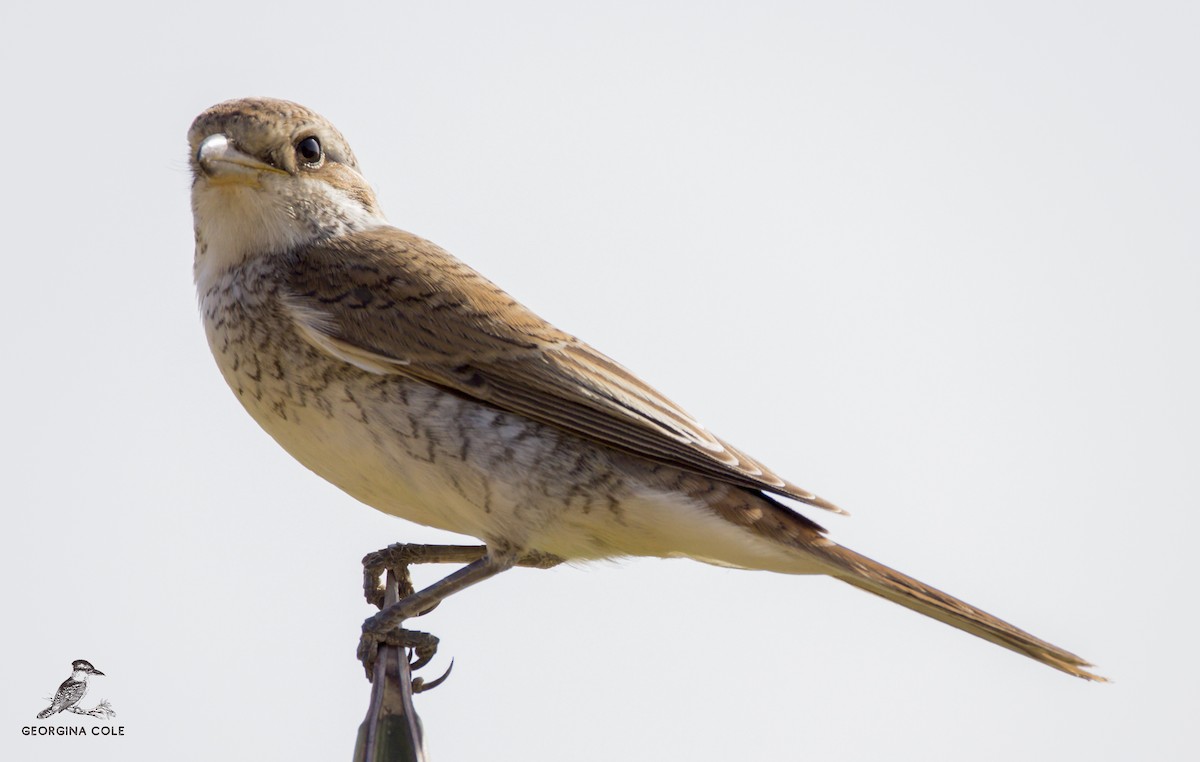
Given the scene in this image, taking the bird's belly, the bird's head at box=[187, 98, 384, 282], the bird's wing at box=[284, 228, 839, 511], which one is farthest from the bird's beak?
the bird's belly

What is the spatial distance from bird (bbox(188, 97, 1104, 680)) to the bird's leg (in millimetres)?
12

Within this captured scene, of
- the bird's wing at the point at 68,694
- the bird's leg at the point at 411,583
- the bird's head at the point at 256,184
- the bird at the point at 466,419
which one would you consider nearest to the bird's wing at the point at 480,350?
the bird at the point at 466,419

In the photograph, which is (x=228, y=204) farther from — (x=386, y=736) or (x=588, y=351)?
(x=386, y=736)

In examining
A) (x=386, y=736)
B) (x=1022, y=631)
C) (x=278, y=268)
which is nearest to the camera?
(x=386, y=736)

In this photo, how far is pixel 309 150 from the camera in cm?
608

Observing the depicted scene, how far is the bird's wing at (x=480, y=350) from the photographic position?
5.41m

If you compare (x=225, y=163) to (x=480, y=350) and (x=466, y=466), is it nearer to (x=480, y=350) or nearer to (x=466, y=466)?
(x=480, y=350)

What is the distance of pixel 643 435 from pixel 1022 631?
141cm

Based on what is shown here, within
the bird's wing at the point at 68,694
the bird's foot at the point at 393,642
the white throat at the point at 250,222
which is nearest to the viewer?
the bird's foot at the point at 393,642

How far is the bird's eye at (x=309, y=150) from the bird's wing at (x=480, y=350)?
0.36 metres

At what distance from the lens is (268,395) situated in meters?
5.43

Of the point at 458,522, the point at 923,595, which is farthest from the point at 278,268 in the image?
the point at 923,595

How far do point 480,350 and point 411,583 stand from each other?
88 cm

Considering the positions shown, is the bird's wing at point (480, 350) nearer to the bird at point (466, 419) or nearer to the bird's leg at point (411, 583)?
the bird at point (466, 419)
